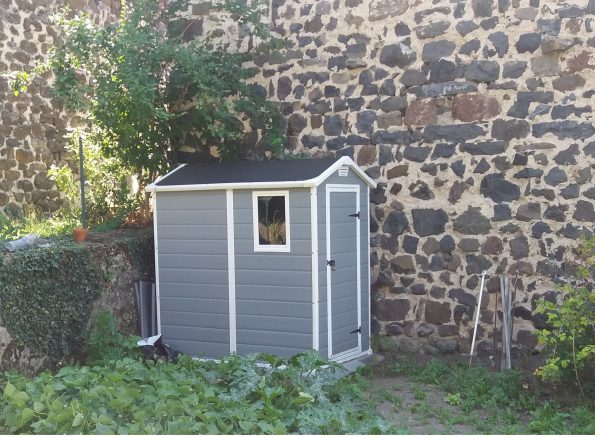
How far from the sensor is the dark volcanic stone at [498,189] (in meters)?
7.53

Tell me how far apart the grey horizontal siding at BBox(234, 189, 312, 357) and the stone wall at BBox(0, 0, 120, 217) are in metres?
4.57

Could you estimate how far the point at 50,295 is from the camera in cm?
694

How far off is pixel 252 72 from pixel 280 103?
0.49 m

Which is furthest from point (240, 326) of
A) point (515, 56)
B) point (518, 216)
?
point (515, 56)

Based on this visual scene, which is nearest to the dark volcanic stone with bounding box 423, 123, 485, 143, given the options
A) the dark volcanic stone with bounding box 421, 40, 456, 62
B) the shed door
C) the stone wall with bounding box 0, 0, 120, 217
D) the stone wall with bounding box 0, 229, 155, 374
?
the dark volcanic stone with bounding box 421, 40, 456, 62

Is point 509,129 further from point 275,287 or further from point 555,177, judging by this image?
point 275,287

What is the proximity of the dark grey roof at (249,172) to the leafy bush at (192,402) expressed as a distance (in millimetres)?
1893

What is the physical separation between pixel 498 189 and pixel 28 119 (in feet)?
22.5

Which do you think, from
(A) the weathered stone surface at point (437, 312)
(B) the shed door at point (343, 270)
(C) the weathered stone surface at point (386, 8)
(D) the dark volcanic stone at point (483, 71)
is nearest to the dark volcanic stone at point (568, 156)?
(D) the dark volcanic stone at point (483, 71)

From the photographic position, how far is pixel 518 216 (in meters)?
7.50

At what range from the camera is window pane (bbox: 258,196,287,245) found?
730 cm

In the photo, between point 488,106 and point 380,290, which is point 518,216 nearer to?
point 488,106

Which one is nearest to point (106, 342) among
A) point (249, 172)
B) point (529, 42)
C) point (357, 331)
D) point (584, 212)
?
point (249, 172)

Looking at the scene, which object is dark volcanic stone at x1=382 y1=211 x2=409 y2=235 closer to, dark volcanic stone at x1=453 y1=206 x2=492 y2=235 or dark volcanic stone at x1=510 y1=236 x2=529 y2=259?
dark volcanic stone at x1=453 y1=206 x2=492 y2=235
